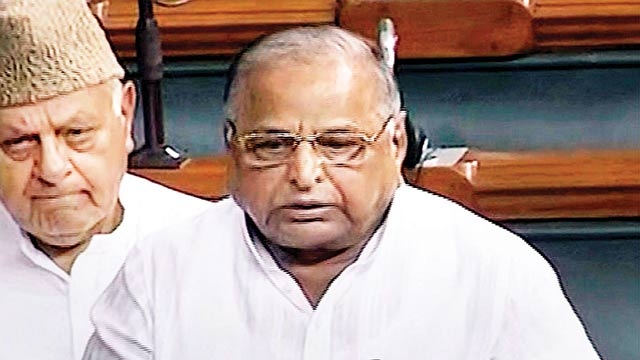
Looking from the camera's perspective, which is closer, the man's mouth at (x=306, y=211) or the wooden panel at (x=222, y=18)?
the man's mouth at (x=306, y=211)

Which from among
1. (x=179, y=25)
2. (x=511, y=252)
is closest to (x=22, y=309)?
(x=511, y=252)

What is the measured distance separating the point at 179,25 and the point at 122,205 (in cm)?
58

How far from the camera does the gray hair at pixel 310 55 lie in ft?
2.78

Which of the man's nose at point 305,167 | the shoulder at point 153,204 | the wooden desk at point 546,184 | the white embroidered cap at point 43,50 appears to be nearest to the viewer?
the man's nose at point 305,167

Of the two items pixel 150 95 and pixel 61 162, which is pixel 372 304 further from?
pixel 150 95

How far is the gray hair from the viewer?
85cm

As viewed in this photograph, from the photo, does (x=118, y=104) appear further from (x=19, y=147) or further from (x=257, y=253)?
(x=257, y=253)

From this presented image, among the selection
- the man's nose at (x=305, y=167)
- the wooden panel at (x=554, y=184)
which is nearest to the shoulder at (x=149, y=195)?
the man's nose at (x=305, y=167)

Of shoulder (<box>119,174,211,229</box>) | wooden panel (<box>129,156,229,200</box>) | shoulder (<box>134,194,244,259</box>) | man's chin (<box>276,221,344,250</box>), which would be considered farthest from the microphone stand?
man's chin (<box>276,221,344,250</box>)

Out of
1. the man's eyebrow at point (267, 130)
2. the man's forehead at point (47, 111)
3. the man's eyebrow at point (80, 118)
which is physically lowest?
the man's eyebrow at point (80, 118)

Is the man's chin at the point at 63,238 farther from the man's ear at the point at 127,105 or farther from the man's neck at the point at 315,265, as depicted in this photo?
the man's neck at the point at 315,265

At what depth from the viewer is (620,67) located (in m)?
1.75

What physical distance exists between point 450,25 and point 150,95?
390 mm

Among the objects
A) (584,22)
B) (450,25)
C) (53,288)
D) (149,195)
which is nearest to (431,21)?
(450,25)
